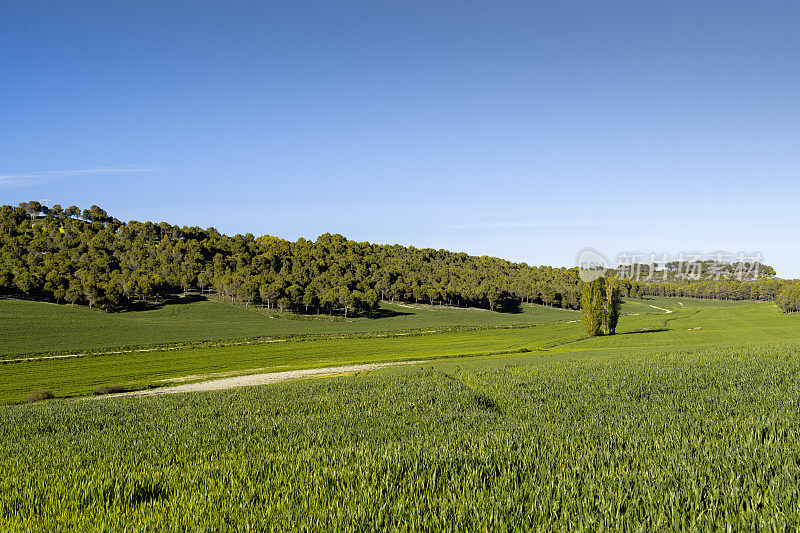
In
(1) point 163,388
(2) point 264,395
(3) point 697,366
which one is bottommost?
(1) point 163,388

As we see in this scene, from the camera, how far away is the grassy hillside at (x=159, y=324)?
78688 millimetres

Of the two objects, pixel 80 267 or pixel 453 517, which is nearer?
pixel 453 517

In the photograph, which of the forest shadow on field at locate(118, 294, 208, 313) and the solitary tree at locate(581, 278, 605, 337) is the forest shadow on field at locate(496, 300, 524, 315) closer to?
the solitary tree at locate(581, 278, 605, 337)

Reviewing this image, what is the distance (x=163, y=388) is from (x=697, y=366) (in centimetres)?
4007

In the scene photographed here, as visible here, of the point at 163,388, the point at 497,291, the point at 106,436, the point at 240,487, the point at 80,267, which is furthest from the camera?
the point at 497,291

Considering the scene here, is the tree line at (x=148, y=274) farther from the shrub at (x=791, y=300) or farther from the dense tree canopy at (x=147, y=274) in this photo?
the shrub at (x=791, y=300)

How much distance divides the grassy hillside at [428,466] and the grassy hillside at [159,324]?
7491cm

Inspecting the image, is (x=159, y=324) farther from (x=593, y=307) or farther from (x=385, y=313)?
(x=593, y=307)

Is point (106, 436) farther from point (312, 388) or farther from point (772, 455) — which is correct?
point (772, 455)

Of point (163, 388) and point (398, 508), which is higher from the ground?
point (398, 508)

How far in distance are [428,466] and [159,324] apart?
114482 millimetres

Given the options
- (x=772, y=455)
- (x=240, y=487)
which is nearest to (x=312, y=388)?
(x=240, y=487)

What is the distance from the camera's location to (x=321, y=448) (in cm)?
941

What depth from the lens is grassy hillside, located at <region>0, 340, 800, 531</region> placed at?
225 inches
